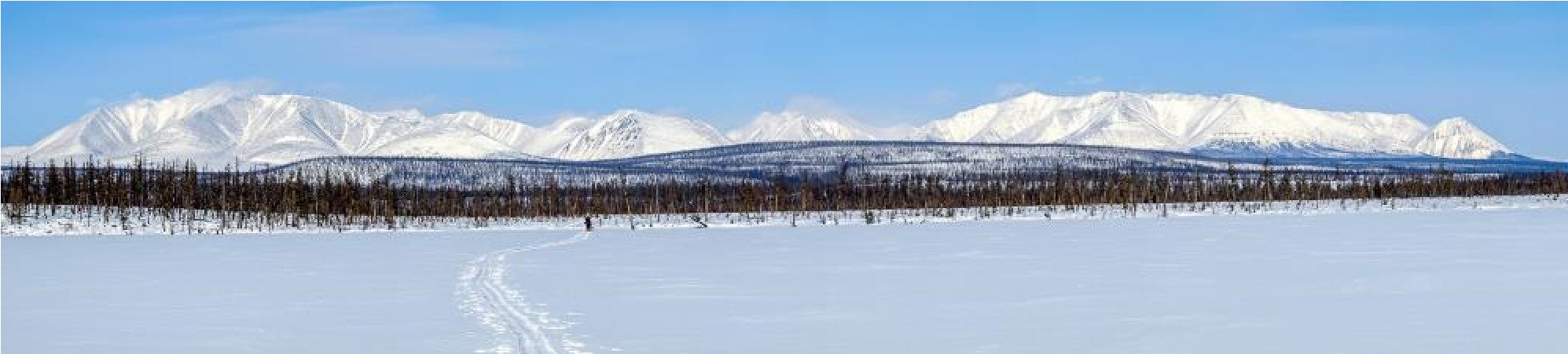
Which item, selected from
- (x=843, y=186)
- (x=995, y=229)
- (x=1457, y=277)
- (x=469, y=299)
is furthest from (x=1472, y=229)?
(x=843, y=186)

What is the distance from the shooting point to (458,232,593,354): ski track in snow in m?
17.5

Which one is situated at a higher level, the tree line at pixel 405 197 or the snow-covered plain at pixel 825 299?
the tree line at pixel 405 197

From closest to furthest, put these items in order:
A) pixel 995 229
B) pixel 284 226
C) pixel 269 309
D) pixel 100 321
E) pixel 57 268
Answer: pixel 100 321 → pixel 269 309 → pixel 57 268 → pixel 995 229 → pixel 284 226

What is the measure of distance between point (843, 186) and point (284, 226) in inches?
3670

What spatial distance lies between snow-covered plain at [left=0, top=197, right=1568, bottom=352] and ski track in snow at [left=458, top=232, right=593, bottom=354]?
0.07 m

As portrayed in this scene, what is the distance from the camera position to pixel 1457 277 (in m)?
27.5

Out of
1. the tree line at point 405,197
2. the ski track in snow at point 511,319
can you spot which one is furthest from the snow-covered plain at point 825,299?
the tree line at point 405,197

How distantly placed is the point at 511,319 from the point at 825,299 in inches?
220

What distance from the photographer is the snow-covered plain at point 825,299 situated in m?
18.3

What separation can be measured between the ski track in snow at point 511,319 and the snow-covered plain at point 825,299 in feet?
0.23

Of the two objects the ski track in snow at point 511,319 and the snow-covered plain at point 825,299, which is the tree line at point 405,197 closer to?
the snow-covered plain at point 825,299

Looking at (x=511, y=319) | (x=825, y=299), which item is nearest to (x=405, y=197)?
(x=825, y=299)

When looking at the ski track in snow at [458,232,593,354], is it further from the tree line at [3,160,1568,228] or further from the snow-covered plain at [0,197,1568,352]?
the tree line at [3,160,1568,228]

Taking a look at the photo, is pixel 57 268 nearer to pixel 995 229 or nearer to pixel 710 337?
pixel 710 337
